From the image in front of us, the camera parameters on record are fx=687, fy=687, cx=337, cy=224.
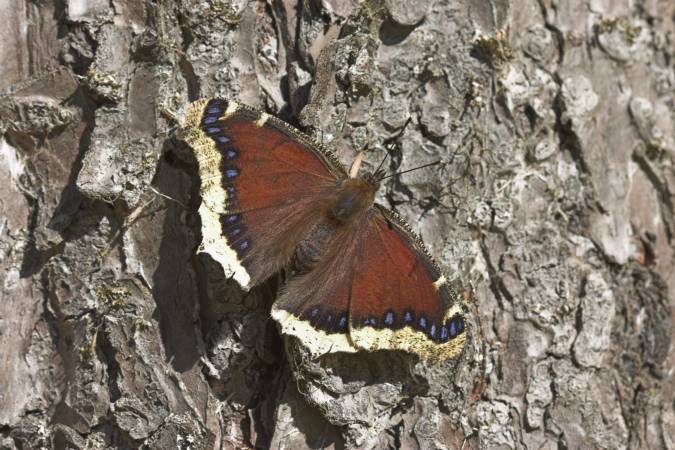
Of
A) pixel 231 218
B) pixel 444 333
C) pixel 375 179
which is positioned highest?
pixel 375 179

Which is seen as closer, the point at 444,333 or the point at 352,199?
the point at 444,333

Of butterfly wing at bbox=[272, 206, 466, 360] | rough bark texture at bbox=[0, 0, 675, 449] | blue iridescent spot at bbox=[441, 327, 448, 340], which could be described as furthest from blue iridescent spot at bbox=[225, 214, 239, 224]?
blue iridescent spot at bbox=[441, 327, 448, 340]

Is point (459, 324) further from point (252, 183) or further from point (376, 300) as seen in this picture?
point (252, 183)

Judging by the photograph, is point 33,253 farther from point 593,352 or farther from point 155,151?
point 593,352

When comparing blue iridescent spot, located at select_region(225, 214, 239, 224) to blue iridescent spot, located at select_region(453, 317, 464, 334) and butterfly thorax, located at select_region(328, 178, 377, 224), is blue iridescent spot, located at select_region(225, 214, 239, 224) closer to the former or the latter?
butterfly thorax, located at select_region(328, 178, 377, 224)

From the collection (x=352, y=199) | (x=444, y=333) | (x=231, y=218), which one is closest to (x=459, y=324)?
(x=444, y=333)

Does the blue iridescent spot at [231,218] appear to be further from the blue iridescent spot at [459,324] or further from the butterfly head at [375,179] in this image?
the blue iridescent spot at [459,324]

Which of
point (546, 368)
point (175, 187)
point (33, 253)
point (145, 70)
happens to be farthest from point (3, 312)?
point (546, 368)
